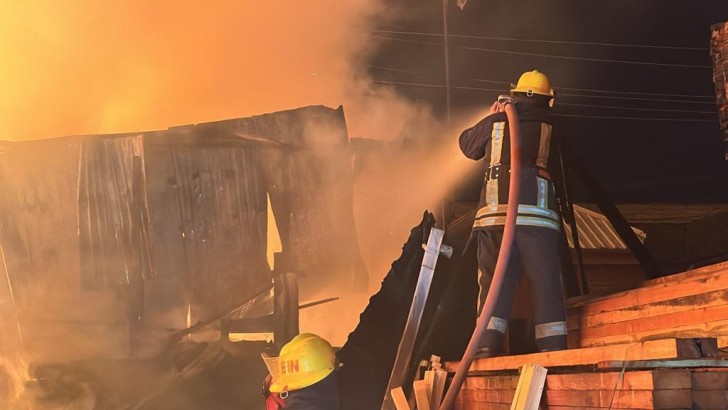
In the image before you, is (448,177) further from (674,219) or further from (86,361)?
(674,219)

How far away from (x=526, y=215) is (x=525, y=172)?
0.23 meters

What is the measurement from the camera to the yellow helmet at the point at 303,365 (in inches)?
147

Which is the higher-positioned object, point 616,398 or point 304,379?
point 616,398

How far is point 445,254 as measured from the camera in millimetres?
4523

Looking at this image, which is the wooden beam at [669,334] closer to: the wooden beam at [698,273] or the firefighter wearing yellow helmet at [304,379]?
the wooden beam at [698,273]

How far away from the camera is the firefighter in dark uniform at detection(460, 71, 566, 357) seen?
338 cm

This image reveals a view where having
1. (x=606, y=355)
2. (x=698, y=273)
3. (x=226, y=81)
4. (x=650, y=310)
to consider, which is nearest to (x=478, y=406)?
(x=650, y=310)

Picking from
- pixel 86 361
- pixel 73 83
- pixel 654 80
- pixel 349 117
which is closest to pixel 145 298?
pixel 86 361

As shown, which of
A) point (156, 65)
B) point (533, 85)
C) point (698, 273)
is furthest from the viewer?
point (156, 65)

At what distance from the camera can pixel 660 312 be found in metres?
3.06

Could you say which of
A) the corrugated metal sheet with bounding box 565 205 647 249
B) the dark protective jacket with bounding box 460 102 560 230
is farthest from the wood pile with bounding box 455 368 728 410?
the corrugated metal sheet with bounding box 565 205 647 249

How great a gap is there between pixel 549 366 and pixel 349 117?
9.09ft

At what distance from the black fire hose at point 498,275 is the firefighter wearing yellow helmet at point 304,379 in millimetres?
685

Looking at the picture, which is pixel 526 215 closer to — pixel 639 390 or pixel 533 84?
pixel 533 84
